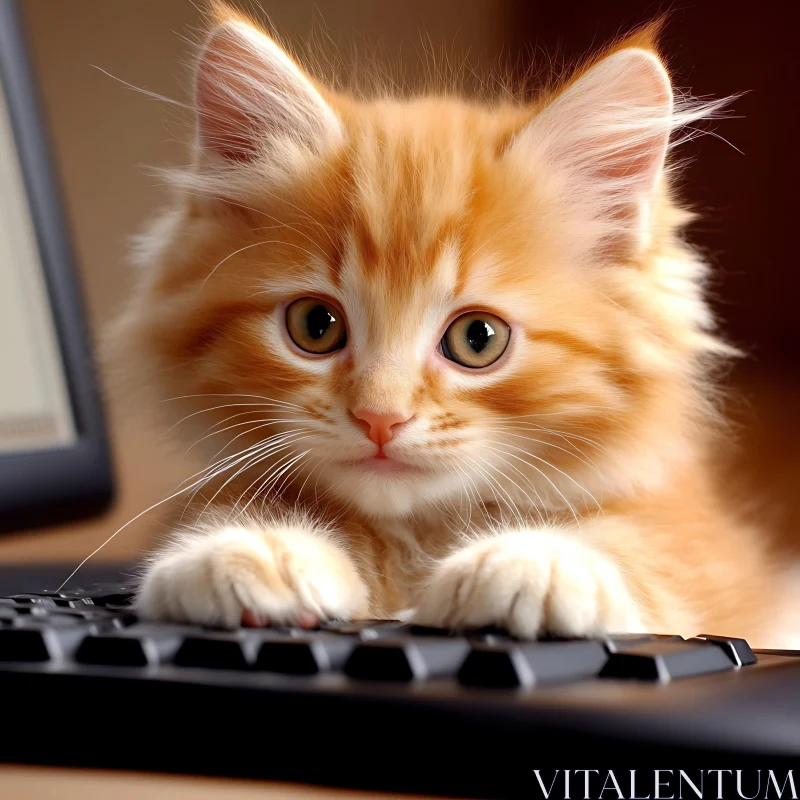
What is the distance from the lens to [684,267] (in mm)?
1103

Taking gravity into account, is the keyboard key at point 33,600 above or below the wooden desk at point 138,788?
above

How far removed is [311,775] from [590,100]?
0.78 meters

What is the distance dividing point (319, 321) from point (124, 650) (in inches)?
18.6

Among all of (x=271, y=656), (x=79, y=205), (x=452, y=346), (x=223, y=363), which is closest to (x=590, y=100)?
(x=452, y=346)

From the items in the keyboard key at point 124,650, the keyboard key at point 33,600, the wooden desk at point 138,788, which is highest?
the keyboard key at point 124,650

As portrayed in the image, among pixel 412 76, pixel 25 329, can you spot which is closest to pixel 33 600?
pixel 25 329

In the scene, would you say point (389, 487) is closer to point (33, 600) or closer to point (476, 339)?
point (476, 339)

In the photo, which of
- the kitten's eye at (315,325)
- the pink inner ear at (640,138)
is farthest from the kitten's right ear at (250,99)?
the pink inner ear at (640,138)

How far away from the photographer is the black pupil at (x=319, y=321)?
93 centimetres

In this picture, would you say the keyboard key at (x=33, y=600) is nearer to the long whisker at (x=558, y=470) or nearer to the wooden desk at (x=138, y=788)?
the wooden desk at (x=138, y=788)

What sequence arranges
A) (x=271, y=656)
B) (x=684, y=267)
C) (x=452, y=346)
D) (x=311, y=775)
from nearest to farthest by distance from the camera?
(x=311, y=775)
(x=271, y=656)
(x=452, y=346)
(x=684, y=267)

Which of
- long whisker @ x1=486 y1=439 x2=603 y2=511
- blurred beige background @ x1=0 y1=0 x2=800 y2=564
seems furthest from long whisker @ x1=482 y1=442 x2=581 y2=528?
blurred beige background @ x1=0 y1=0 x2=800 y2=564

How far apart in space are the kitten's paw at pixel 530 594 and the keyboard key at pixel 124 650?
0.69 feet

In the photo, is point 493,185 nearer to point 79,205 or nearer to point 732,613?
point 732,613
